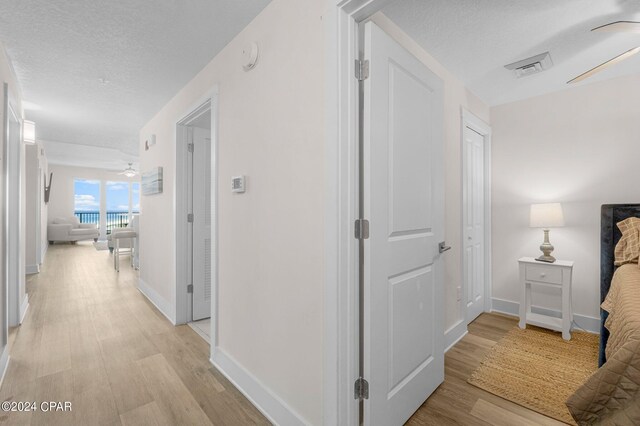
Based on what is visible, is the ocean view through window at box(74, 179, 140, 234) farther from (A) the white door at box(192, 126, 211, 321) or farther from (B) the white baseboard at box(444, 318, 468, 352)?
(B) the white baseboard at box(444, 318, 468, 352)

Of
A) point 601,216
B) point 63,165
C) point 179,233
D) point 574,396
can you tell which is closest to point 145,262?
point 179,233

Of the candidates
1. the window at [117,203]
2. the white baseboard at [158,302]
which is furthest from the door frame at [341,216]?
the window at [117,203]

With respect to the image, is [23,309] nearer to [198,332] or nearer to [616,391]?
[198,332]

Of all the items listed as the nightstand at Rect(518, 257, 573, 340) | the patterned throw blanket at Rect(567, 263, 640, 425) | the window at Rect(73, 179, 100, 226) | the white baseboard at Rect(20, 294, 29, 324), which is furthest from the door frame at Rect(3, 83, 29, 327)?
the window at Rect(73, 179, 100, 226)

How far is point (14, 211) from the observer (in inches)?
107

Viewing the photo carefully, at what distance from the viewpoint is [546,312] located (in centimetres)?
297

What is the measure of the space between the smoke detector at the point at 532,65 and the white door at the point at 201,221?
2854 millimetres

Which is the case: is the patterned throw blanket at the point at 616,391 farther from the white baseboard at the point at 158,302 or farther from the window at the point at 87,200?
the window at the point at 87,200

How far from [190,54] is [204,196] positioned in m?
1.32

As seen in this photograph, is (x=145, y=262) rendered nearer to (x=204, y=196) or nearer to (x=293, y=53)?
(x=204, y=196)

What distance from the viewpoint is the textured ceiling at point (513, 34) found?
168 cm

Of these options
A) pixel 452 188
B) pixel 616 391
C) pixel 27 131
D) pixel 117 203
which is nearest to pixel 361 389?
pixel 616 391

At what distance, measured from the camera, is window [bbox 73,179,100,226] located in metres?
9.53

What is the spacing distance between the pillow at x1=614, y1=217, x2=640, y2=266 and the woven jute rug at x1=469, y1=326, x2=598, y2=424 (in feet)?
2.55
